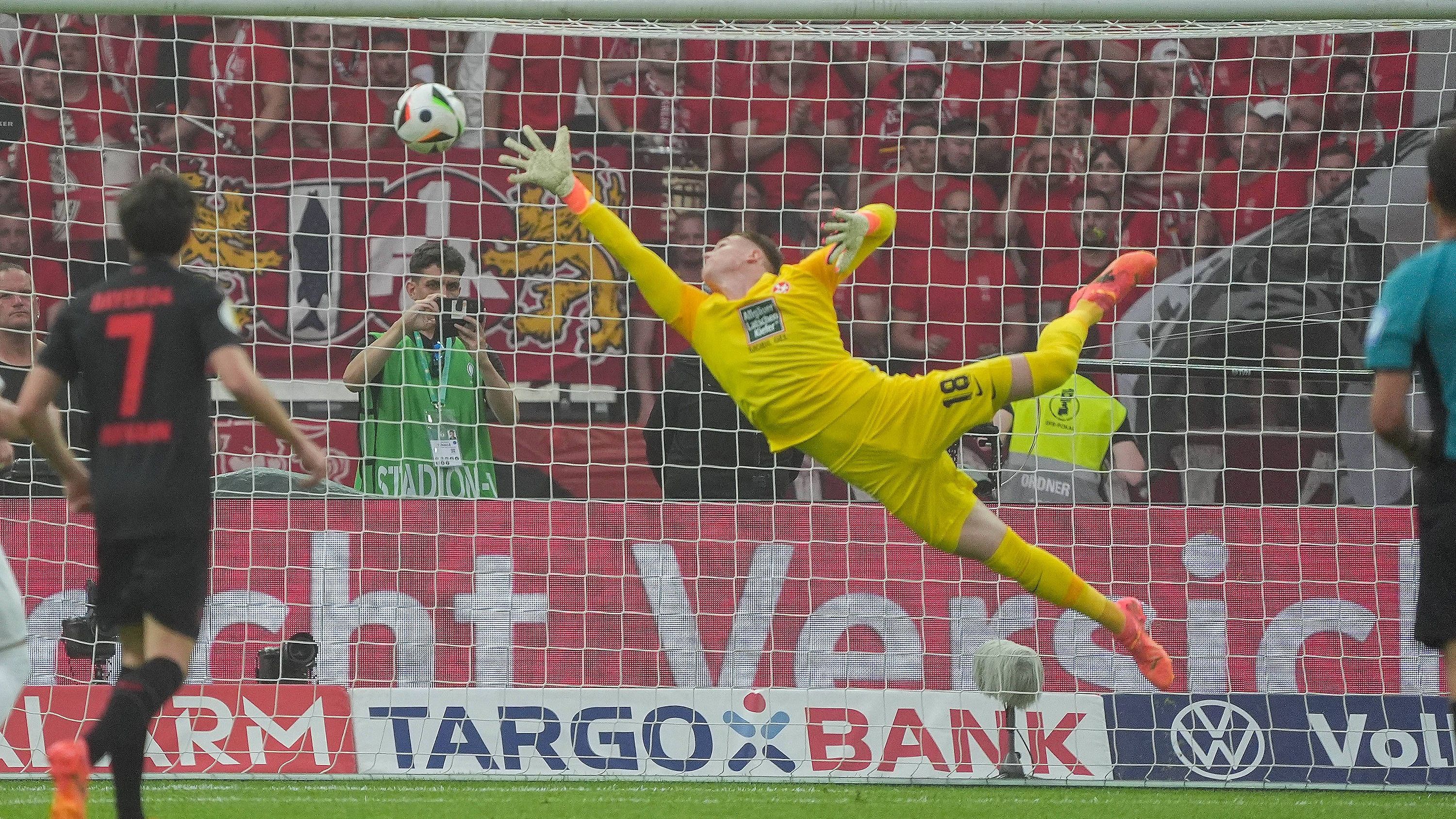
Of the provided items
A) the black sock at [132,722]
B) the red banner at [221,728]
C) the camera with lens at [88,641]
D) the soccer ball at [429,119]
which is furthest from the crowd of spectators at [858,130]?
the black sock at [132,722]

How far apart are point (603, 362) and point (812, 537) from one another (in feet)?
9.42

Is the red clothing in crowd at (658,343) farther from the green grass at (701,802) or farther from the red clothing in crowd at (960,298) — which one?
the green grass at (701,802)

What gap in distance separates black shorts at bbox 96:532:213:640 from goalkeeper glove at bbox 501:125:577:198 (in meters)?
2.28

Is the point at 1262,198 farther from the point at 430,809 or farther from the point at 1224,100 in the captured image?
the point at 430,809

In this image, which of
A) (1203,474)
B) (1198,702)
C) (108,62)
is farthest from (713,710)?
(108,62)

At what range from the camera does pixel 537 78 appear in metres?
10.4

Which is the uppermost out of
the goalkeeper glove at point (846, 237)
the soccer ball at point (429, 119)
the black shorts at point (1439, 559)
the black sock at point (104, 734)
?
the soccer ball at point (429, 119)

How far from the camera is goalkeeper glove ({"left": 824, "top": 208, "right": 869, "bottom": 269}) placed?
5883 mm

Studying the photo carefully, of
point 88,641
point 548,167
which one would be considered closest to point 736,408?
point 548,167

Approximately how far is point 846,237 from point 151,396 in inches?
108

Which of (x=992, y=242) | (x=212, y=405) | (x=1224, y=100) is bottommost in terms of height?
(x=212, y=405)

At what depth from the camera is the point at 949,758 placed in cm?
722

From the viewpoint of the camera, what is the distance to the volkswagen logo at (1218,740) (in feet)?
23.5

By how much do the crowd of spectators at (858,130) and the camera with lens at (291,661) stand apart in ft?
7.92
